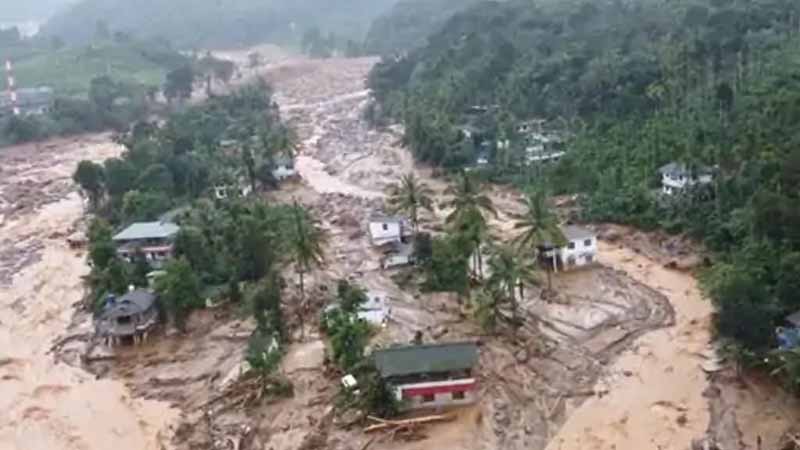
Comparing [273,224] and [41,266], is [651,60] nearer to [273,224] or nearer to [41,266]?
[273,224]

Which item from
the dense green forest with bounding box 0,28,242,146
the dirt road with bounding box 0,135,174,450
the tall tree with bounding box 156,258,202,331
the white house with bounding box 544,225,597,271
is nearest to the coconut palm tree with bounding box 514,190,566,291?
the white house with bounding box 544,225,597,271

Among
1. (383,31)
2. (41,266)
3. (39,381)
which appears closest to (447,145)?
(41,266)

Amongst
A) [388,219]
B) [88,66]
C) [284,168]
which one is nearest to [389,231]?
[388,219]

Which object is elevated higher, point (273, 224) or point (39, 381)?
point (273, 224)

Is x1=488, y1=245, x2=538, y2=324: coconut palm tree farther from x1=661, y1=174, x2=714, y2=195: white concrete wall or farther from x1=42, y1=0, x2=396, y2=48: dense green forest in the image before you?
Answer: x1=42, y1=0, x2=396, y2=48: dense green forest

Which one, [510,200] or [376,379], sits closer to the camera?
[376,379]
